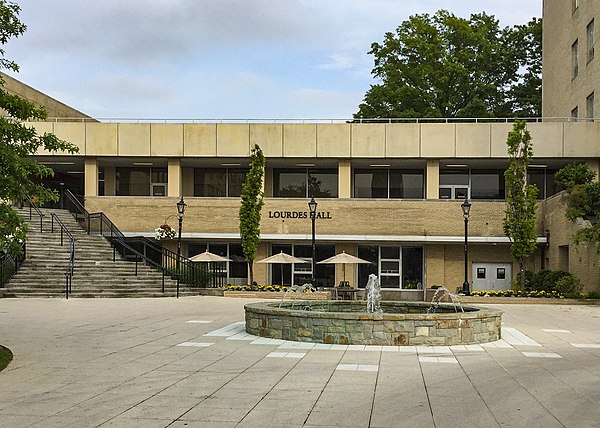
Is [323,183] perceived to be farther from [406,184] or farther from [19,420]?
[19,420]

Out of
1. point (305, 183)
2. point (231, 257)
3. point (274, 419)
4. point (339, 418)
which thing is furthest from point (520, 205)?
point (274, 419)

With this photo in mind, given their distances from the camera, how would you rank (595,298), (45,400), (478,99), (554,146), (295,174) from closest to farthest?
(45,400), (595,298), (554,146), (295,174), (478,99)

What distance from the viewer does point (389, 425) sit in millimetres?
7852

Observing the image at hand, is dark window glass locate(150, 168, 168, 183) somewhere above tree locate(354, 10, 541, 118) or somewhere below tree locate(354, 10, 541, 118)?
below

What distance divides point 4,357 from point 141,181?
95.8ft

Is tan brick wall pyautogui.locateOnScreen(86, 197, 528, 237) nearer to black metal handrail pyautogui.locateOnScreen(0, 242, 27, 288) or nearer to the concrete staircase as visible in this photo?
the concrete staircase

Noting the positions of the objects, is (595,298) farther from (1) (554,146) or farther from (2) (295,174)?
(2) (295,174)

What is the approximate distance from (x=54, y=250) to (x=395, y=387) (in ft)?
82.0

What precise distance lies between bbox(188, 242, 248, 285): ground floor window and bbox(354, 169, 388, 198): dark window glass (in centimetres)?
704

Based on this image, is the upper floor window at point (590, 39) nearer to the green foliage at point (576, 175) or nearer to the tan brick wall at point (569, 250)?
the green foliage at point (576, 175)

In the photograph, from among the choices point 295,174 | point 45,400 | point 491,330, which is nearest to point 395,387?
point 45,400

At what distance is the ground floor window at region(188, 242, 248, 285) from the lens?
37.5m

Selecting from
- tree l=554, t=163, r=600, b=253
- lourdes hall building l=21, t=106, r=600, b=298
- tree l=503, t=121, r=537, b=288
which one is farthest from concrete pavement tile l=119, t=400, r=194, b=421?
lourdes hall building l=21, t=106, r=600, b=298

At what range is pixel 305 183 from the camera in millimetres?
40281
